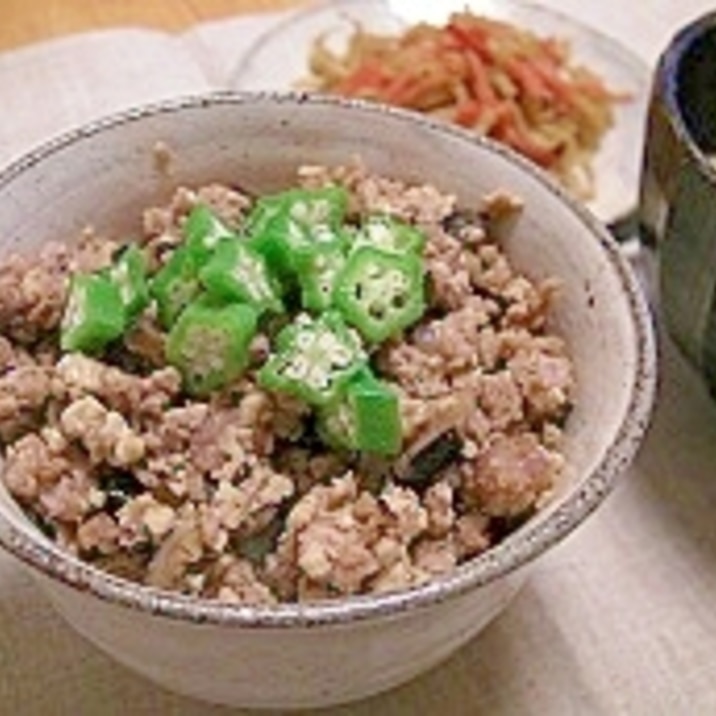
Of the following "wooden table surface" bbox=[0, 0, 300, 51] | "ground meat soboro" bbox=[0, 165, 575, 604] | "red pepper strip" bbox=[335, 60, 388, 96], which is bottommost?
"red pepper strip" bbox=[335, 60, 388, 96]

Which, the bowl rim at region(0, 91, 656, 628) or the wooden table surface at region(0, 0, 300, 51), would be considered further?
the wooden table surface at region(0, 0, 300, 51)

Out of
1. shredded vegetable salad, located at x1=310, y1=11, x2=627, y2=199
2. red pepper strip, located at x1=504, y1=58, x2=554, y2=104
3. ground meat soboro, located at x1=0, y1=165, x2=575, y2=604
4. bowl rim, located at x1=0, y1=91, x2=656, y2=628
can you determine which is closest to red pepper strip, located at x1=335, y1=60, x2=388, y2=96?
shredded vegetable salad, located at x1=310, y1=11, x2=627, y2=199

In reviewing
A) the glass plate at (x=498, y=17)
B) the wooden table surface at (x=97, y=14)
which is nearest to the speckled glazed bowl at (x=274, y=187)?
the glass plate at (x=498, y=17)

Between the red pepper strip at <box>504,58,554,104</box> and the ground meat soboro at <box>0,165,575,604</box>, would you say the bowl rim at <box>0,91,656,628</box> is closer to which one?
the ground meat soboro at <box>0,165,575,604</box>

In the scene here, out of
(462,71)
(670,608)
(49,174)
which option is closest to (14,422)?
(49,174)

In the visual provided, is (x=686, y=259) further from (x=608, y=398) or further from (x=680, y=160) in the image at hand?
(x=608, y=398)

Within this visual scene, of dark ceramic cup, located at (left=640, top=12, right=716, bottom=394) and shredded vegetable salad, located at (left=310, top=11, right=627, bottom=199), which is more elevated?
dark ceramic cup, located at (left=640, top=12, right=716, bottom=394)
